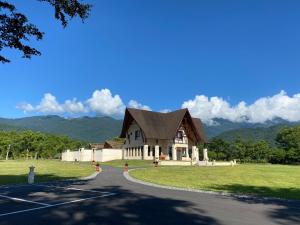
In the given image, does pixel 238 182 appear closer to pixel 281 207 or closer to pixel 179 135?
pixel 281 207

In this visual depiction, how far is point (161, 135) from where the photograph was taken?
69.1 metres

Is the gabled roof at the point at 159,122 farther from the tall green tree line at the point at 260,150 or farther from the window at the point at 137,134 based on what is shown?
the tall green tree line at the point at 260,150

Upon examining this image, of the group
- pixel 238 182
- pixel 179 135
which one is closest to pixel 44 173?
pixel 238 182

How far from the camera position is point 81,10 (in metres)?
19.5

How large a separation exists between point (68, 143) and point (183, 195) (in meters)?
115

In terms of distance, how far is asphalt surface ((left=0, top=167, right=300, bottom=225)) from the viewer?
12.0 m

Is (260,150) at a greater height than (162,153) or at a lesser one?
greater

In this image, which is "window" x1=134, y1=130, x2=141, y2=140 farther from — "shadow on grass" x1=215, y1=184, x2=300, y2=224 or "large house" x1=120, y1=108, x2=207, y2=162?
"shadow on grass" x1=215, y1=184, x2=300, y2=224

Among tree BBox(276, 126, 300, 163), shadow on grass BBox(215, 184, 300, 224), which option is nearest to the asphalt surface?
shadow on grass BBox(215, 184, 300, 224)

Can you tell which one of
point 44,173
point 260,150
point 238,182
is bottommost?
point 238,182

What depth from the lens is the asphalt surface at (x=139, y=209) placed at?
1205cm

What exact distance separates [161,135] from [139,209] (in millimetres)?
55161

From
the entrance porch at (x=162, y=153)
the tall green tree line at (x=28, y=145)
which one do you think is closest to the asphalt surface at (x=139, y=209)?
the entrance porch at (x=162, y=153)

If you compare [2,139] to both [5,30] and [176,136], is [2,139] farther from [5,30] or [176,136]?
[5,30]
